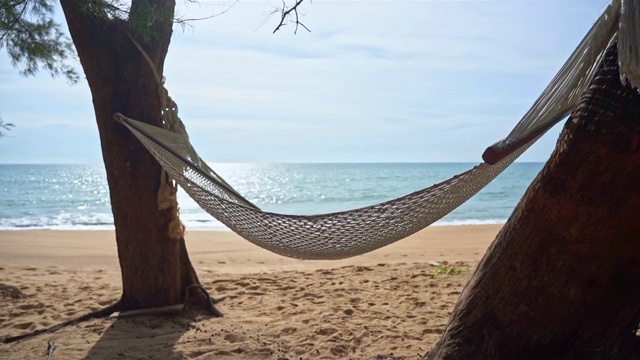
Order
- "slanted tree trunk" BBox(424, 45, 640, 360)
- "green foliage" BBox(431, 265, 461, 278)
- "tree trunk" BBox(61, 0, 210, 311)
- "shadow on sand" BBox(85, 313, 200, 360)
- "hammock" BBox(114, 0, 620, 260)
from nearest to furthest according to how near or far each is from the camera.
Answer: "slanted tree trunk" BBox(424, 45, 640, 360)
"hammock" BBox(114, 0, 620, 260)
"shadow on sand" BBox(85, 313, 200, 360)
"tree trunk" BBox(61, 0, 210, 311)
"green foliage" BBox(431, 265, 461, 278)

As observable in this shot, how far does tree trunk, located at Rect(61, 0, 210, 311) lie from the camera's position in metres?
2.21

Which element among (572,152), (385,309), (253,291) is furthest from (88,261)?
(572,152)

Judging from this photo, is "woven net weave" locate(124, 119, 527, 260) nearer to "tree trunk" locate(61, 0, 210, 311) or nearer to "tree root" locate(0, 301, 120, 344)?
"tree trunk" locate(61, 0, 210, 311)

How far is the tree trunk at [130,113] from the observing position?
7.25 feet

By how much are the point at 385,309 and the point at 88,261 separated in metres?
3.16

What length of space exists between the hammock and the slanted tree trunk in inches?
2.7

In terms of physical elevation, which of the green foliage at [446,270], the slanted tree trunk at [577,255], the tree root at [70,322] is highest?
the slanted tree trunk at [577,255]

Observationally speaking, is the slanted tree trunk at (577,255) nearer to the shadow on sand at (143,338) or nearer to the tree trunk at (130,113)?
the shadow on sand at (143,338)

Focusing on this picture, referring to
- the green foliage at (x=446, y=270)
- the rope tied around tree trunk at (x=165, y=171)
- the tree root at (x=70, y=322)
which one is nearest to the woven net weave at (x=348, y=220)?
the rope tied around tree trunk at (x=165, y=171)

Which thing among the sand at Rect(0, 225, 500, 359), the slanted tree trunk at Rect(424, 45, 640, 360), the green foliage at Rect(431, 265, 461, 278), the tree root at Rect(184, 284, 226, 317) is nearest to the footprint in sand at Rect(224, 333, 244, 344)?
the sand at Rect(0, 225, 500, 359)

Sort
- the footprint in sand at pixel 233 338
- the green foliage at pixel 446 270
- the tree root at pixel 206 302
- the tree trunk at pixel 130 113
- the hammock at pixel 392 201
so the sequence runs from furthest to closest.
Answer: the green foliage at pixel 446 270 < the tree root at pixel 206 302 < the tree trunk at pixel 130 113 < the footprint in sand at pixel 233 338 < the hammock at pixel 392 201

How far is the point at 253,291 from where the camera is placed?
118 inches

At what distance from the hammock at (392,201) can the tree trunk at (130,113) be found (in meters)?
0.23

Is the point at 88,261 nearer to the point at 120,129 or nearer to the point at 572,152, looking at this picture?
the point at 120,129
